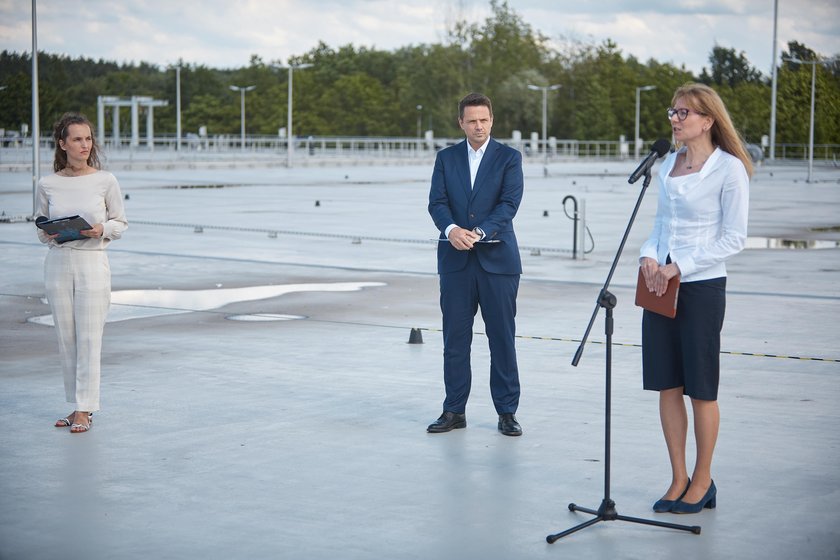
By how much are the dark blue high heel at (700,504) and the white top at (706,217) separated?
1.01 metres

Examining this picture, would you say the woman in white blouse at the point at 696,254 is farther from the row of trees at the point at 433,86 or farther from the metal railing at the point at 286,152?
the row of trees at the point at 433,86

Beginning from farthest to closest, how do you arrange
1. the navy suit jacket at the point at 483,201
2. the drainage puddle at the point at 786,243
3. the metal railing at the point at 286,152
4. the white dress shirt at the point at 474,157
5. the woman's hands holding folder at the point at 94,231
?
1. the metal railing at the point at 286,152
2. the drainage puddle at the point at 786,243
3. the white dress shirt at the point at 474,157
4. the navy suit jacket at the point at 483,201
5. the woman's hands holding folder at the point at 94,231

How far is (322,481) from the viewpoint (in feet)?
20.1

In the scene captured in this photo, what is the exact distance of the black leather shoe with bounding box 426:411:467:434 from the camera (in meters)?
7.21

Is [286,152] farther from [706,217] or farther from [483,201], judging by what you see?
[706,217]

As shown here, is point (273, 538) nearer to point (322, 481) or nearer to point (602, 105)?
point (322, 481)

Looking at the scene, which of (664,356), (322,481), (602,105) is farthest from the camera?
(602,105)

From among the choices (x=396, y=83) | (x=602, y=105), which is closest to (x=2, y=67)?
(x=602, y=105)

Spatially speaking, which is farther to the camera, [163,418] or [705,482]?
[163,418]

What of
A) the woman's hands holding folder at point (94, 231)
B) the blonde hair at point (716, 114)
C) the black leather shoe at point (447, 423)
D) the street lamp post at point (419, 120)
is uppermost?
the street lamp post at point (419, 120)

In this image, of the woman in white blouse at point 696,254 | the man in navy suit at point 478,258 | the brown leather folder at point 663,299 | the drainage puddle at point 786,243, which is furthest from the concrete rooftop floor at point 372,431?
the drainage puddle at point 786,243

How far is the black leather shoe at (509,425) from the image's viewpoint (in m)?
7.12

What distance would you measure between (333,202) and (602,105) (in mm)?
85042

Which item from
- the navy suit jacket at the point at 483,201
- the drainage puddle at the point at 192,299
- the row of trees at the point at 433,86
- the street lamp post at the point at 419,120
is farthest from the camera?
the street lamp post at the point at 419,120
